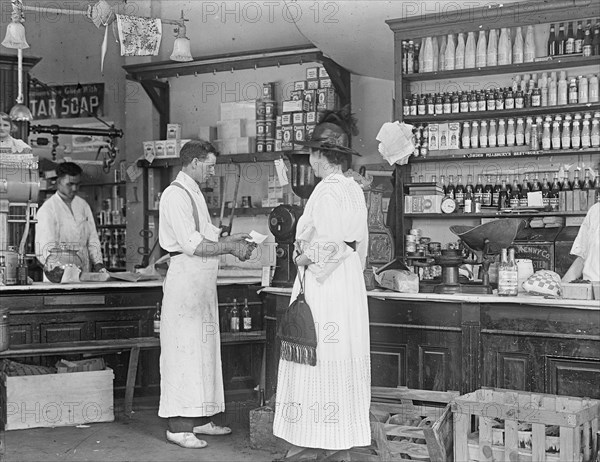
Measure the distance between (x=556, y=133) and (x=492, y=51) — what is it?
33.4 inches

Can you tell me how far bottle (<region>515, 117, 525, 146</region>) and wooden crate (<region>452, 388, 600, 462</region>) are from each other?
125 inches

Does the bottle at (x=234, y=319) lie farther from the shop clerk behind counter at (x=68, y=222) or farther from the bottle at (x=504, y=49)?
the bottle at (x=504, y=49)

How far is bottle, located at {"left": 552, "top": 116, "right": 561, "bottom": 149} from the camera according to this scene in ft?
21.5

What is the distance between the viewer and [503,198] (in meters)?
6.79

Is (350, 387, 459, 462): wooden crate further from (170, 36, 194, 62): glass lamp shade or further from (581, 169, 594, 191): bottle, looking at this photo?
(170, 36, 194, 62): glass lamp shade

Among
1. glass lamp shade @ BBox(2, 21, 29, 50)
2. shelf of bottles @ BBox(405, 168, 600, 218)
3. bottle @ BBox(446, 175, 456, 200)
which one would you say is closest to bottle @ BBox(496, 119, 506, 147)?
shelf of bottles @ BBox(405, 168, 600, 218)

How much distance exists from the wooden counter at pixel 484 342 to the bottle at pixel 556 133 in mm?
2542

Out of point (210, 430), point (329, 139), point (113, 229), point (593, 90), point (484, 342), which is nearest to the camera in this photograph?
point (329, 139)

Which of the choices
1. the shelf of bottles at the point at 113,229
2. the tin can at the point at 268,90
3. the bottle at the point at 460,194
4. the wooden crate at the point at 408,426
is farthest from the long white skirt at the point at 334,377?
the shelf of bottles at the point at 113,229

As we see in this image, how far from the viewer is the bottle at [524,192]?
6697 millimetres

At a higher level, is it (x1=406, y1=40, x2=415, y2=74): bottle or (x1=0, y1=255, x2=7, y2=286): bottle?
(x1=406, y1=40, x2=415, y2=74): bottle

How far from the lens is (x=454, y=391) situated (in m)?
4.47

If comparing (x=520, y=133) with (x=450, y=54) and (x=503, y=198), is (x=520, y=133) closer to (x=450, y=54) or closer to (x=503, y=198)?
(x=503, y=198)

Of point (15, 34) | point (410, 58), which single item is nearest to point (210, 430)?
point (15, 34)
